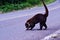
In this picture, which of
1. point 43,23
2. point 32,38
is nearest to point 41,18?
point 43,23

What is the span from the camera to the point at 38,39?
32.2 feet

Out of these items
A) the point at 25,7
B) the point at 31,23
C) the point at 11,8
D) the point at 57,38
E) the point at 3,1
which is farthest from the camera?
the point at 3,1

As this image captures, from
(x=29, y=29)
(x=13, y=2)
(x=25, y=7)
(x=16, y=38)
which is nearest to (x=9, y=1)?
(x=13, y=2)

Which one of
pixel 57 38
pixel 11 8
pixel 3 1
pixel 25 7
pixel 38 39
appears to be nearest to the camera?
pixel 57 38

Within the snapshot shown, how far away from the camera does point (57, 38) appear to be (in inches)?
352

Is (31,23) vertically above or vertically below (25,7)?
above

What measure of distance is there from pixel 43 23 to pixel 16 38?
2.39 meters

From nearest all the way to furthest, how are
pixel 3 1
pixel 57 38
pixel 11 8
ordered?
pixel 57 38 → pixel 11 8 → pixel 3 1

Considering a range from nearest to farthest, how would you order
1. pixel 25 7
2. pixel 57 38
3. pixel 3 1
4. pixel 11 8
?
pixel 57 38
pixel 11 8
pixel 25 7
pixel 3 1

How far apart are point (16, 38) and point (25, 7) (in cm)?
2173

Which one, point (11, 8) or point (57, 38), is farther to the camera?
point (11, 8)

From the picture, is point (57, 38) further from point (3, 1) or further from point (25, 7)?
point (3, 1)

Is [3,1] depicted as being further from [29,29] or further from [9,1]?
[29,29]

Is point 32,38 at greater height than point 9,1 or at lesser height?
greater
